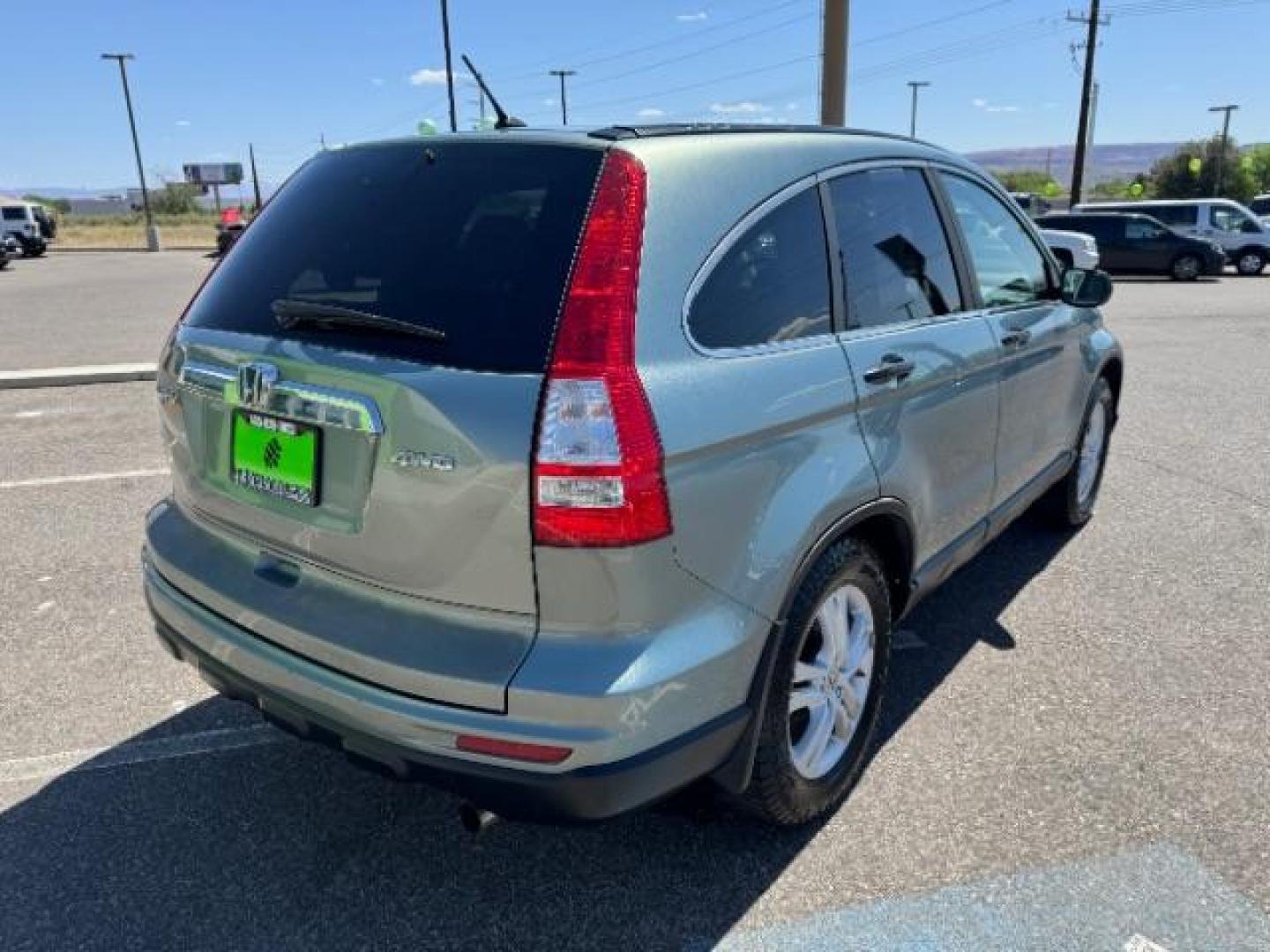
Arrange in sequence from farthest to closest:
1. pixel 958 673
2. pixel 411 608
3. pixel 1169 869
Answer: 1. pixel 958 673
2. pixel 1169 869
3. pixel 411 608

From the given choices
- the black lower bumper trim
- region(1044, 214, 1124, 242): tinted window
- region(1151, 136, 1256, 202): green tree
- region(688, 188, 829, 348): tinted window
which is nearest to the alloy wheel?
the black lower bumper trim

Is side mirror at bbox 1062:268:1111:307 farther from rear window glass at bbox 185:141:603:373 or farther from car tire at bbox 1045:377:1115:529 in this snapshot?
rear window glass at bbox 185:141:603:373

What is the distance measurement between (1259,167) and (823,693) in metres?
84.7

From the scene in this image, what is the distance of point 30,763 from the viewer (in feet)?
9.38

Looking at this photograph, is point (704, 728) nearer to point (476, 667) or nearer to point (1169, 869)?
point (476, 667)

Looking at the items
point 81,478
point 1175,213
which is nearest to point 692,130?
point 81,478

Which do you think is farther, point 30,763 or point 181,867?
point 30,763

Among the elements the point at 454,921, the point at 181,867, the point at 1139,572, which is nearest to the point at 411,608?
the point at 454,921

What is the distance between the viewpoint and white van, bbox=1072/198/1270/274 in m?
24.4

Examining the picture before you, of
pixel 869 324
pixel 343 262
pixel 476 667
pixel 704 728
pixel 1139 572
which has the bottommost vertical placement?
pixel 1139 572

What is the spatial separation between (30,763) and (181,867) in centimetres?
79

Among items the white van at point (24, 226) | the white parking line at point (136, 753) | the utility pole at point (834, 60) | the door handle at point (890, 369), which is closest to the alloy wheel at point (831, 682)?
the door handle at point (890, 369)

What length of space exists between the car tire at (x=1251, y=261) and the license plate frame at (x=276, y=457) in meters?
28.2

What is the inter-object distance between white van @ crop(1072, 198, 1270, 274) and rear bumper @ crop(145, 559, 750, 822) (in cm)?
2690
